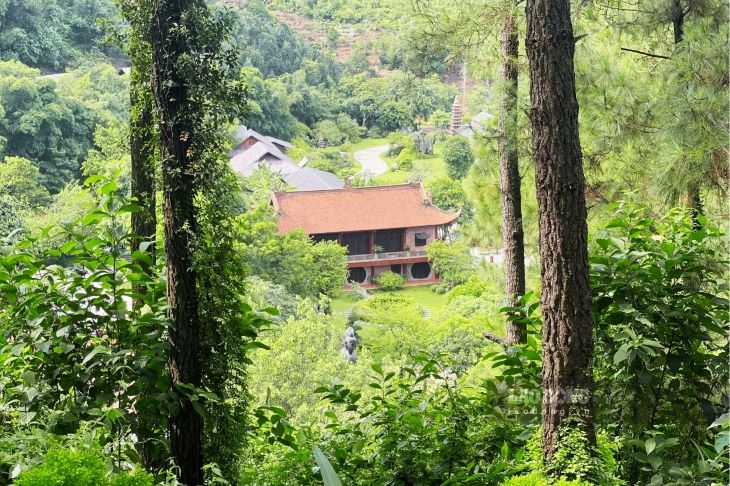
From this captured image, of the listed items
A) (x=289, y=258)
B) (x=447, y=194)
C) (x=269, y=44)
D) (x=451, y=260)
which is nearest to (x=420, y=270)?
(x=451, y=260)

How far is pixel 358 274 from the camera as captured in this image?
21.3 metres

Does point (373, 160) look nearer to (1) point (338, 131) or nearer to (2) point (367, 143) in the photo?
(2) point (367, 143)

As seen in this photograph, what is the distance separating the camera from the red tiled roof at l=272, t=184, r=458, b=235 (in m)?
20.4

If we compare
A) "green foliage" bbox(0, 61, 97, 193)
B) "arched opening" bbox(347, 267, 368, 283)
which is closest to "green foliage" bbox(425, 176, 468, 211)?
"arched opening" bbox(347, 267, 368, 283)

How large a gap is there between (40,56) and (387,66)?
1558 centimetres

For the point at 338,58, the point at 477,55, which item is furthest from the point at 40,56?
the point at 477,55

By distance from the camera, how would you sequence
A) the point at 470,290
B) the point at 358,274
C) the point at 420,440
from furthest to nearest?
the point at 358,274 → the point at 470,290 → the point at 420,440

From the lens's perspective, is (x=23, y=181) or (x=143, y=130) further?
(x=23, y=181)

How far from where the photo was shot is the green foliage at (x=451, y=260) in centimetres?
1986

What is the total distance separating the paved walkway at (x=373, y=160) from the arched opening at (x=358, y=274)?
619 centimetres

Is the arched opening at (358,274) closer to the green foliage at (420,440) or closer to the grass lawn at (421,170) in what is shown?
the grass lawn at (421,170)

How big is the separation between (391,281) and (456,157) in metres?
6.81

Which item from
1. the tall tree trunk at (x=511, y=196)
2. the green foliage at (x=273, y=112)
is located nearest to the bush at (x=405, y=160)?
the green foliage at (x=273, y=112)

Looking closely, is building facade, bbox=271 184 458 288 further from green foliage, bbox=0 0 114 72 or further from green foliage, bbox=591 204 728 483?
green foliage, bbox=591 204 728 483
